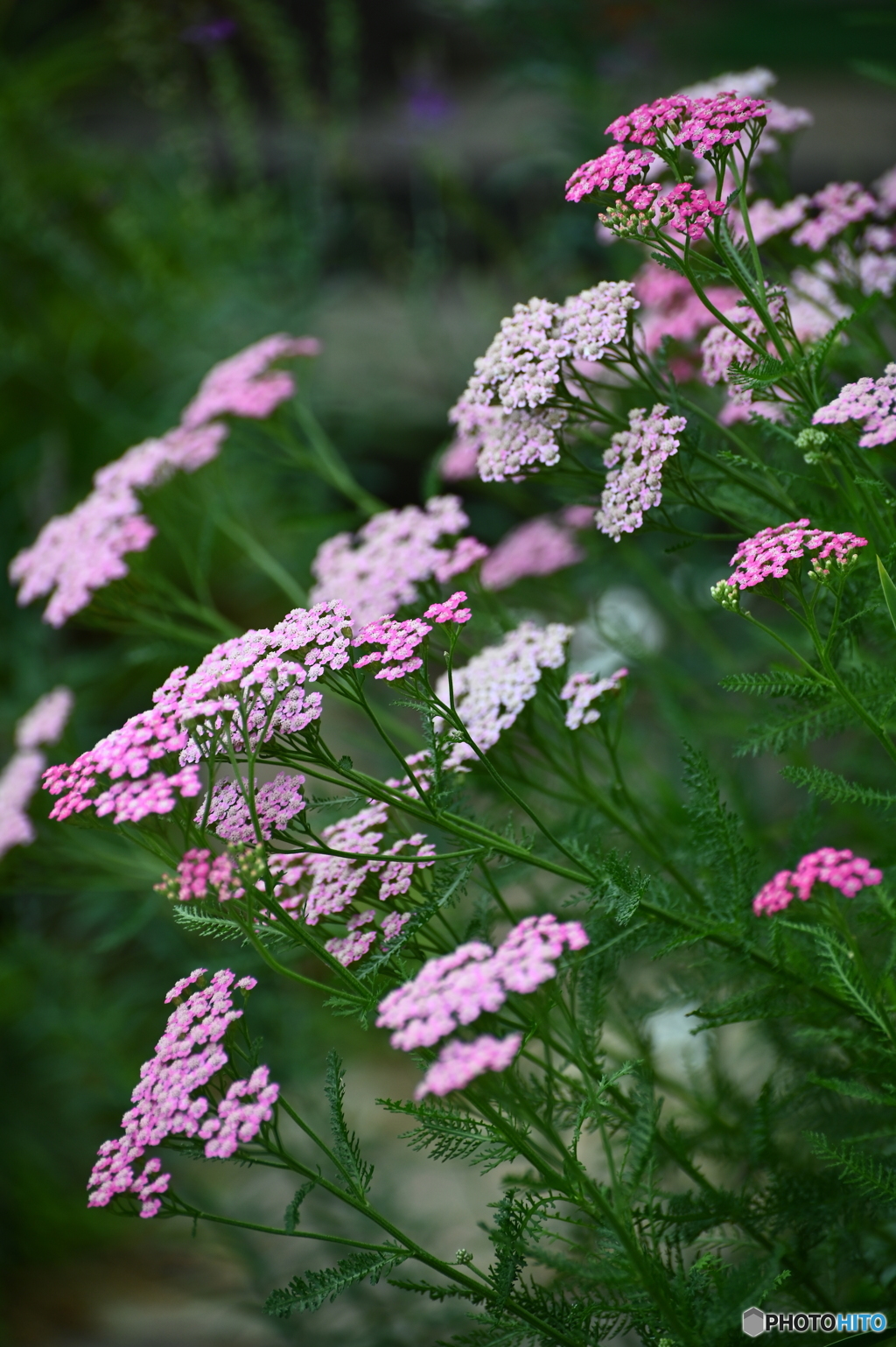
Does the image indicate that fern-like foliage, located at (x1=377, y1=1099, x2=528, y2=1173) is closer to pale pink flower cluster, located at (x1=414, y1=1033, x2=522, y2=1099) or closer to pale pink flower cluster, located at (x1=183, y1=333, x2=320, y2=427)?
pale pink flower cluster, located at (x1=414, y1=1033, x2=522, y2=1099)

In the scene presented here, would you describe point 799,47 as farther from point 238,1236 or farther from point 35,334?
point 238,1236

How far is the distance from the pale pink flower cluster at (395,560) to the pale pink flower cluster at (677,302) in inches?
8.1

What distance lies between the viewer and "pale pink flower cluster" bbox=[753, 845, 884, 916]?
55 cm

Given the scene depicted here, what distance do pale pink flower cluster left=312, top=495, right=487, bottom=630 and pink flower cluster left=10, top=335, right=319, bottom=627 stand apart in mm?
163

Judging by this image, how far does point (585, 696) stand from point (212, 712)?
0.28 metres

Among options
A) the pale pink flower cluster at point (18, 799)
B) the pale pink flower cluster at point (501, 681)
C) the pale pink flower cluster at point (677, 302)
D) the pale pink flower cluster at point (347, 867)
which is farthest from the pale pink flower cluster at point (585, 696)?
the pale pink flower cluster at point (18, 799)

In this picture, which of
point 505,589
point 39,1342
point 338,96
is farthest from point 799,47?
point 39,1342

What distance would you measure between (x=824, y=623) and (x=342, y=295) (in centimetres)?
157

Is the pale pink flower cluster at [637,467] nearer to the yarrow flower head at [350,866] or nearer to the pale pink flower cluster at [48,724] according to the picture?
the yarrow flower head at [350,866]

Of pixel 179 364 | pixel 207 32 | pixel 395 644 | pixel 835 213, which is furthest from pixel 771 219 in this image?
pixel 179 364

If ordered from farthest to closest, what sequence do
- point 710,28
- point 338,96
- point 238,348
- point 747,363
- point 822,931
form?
point 710,28 → point 338,96 → point 238,348 → point 747,363 → point 822,931

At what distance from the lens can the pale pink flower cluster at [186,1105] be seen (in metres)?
0.55

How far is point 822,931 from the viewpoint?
0.58 meters

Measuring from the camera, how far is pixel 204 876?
1.83 feet
